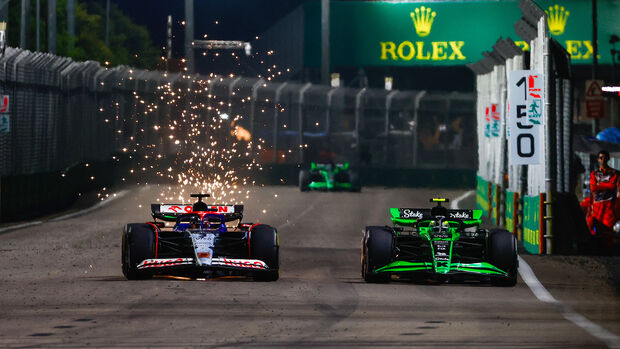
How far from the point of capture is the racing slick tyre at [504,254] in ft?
48.3

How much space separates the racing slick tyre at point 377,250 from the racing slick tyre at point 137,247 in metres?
2.38

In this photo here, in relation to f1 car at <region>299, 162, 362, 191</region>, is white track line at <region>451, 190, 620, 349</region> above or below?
below

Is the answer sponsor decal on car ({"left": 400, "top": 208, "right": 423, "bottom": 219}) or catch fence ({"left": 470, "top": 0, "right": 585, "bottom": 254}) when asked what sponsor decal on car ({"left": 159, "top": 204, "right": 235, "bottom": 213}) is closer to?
sponsor decal on car ({"left": 400, "top": 208, "right": 423, "bottom": 219})


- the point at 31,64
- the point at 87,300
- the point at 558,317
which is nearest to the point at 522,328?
the point at 558,317

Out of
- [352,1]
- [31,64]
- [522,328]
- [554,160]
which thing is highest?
[352,1]

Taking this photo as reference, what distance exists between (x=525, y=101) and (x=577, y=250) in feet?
8.11

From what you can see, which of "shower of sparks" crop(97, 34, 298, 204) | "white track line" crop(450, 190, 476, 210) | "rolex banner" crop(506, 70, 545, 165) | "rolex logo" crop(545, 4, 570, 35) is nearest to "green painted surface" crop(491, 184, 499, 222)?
"white track line" crop(450, 190, 476, 210)

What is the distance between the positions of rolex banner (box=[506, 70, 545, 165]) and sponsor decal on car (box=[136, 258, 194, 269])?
763 cm

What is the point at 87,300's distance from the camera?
12.8 metres

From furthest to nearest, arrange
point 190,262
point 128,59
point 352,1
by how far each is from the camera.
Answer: point 128,59
point 352,1
point 190,262

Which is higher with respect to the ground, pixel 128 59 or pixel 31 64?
pixel 128 59

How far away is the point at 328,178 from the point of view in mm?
39344

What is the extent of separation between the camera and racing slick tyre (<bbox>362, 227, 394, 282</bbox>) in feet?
48.3

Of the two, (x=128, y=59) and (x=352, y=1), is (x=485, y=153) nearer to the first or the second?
(x=352, y=1)
